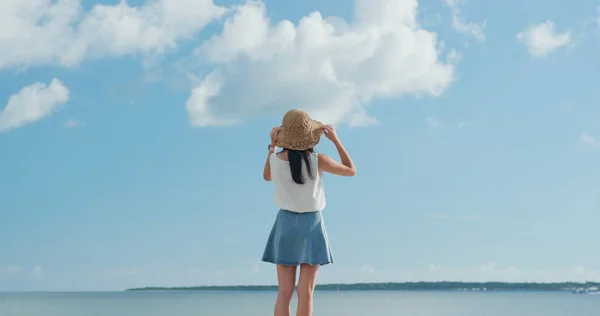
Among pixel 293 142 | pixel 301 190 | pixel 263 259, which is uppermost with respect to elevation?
pixel 293 142

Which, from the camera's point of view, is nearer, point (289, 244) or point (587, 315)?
point (289, 244)

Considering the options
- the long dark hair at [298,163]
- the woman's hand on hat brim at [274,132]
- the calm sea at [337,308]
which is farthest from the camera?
the calm sea at [337,308]

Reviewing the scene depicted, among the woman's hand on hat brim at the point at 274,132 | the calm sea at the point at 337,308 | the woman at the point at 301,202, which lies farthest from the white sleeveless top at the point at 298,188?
the calm sea at the point at 337,308

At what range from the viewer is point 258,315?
47.6 m

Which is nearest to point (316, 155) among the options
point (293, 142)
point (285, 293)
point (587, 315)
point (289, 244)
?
point (293, 142)

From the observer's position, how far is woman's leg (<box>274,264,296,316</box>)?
516 cm

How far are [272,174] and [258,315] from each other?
43.5 metres

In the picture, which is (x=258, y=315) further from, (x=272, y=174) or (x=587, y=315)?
(x=272, y=174)

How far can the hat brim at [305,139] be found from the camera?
5.15 m

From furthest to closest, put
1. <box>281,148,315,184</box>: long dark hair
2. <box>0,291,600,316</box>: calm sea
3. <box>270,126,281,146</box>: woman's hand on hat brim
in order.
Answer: <box>0,291,600,316</box>: calm sea → <box>270,126,281,146</box>: woman's hand on hat brim → <box>281,148,315,184</box>: long dark hair

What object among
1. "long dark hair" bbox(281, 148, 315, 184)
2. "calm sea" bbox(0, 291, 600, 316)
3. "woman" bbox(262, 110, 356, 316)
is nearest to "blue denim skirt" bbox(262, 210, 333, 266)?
"woman" bbox(262, 110, 356, 316)

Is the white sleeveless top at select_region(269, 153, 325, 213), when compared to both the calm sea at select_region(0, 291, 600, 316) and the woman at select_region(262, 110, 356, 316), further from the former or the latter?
the calm sea at select_region(0, 291, 600, 316)

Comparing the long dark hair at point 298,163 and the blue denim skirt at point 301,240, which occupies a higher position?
the long dark hair at point 298,163

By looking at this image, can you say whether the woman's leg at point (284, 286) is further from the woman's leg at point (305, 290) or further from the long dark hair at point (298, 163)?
the long dark hair at point (298, 163)
